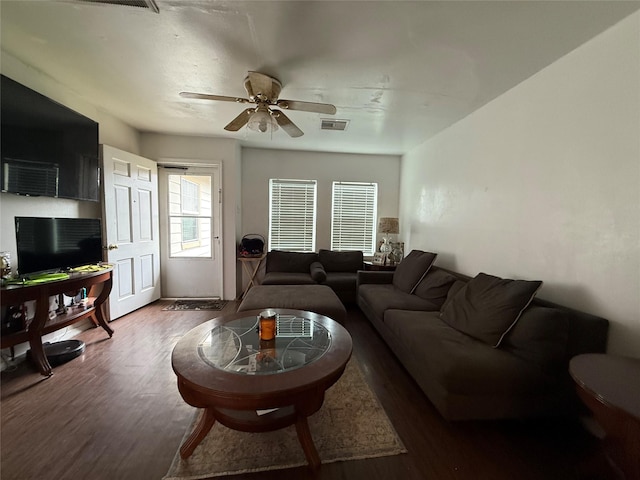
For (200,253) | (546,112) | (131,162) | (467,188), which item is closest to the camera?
(546,112)

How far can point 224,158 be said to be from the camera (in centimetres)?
388

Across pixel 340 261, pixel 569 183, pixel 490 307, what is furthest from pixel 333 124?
pixel 490 307

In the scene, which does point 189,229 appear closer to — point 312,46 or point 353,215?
point 353,215

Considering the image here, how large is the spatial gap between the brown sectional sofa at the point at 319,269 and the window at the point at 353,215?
0.41m

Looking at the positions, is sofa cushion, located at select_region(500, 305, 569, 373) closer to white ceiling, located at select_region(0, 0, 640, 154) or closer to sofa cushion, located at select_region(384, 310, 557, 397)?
sofa cushion, located at select_region(384, 310, 557, 397)

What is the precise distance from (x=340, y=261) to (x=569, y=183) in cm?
292

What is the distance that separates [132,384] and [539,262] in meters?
3.25

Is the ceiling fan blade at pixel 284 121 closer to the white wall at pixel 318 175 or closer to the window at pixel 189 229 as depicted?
the white wall at pixel 318 175

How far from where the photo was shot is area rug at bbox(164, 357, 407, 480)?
52.1 inches

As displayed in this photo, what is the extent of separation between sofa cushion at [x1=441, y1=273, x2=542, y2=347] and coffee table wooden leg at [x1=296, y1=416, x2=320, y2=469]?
1.31 m

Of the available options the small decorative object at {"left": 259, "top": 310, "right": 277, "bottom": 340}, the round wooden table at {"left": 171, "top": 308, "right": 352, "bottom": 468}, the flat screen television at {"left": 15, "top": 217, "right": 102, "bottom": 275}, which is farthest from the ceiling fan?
the flat screen television at {"left": 15, "top": 217, "right": 102, "bottom": 275}

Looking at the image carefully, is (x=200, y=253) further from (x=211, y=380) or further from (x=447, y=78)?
(x=447, y=78)

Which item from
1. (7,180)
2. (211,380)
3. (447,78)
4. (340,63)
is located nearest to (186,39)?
(340,63)

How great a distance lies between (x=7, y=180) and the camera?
1.93 m
